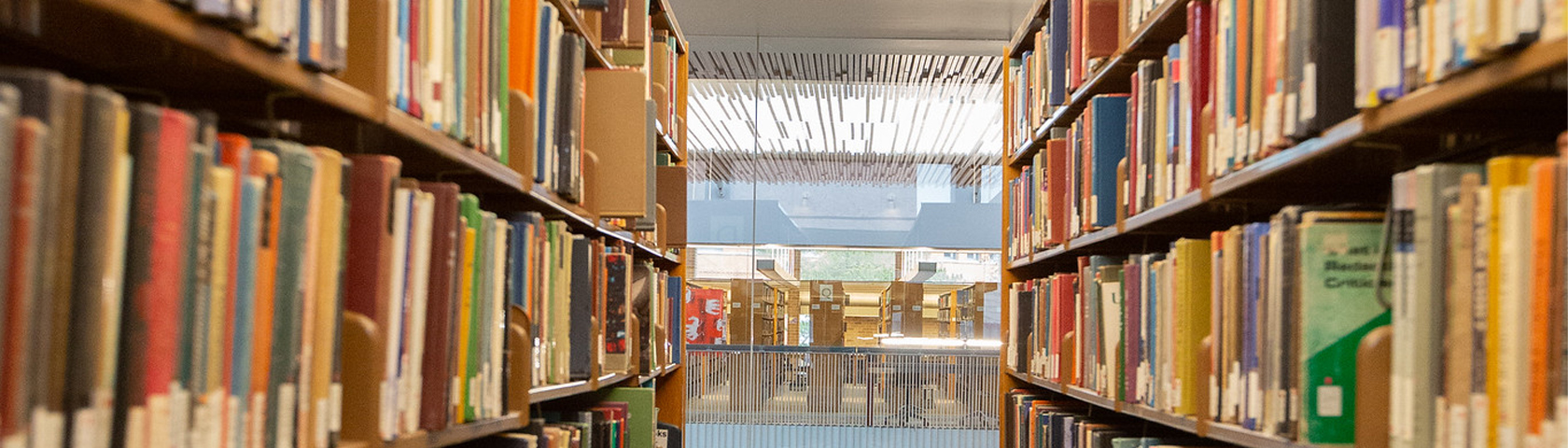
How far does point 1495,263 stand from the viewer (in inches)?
41.9

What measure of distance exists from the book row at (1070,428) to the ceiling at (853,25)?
1.61 m

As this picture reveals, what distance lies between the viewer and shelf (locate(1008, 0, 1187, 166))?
2033 millimetres

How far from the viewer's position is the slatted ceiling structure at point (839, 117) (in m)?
5.08

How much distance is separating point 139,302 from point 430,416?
66cm

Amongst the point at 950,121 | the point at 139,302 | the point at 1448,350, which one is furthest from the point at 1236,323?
the point at 950,121

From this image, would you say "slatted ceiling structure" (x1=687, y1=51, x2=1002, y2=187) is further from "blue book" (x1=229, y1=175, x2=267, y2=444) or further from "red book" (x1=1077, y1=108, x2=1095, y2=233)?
"blue book" (x1=229, y1=175, x2=267, y2=444)

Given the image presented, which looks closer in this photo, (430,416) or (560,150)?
(430,416)

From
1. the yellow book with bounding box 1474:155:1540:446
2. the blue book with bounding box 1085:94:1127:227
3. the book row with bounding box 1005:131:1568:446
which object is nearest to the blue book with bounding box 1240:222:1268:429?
the book row with bounding box 1005:131:1568:446

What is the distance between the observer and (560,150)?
216 cm

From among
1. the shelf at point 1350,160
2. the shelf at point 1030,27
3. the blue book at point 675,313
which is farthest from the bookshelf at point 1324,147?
the blue book at point 675,313

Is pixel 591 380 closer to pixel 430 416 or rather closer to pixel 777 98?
pixel 430 416

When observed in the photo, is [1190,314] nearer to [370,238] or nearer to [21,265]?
[370,238]

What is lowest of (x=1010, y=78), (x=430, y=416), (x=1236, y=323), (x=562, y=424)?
(x=562, y=424)

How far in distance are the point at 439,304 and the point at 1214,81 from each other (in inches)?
47.5
